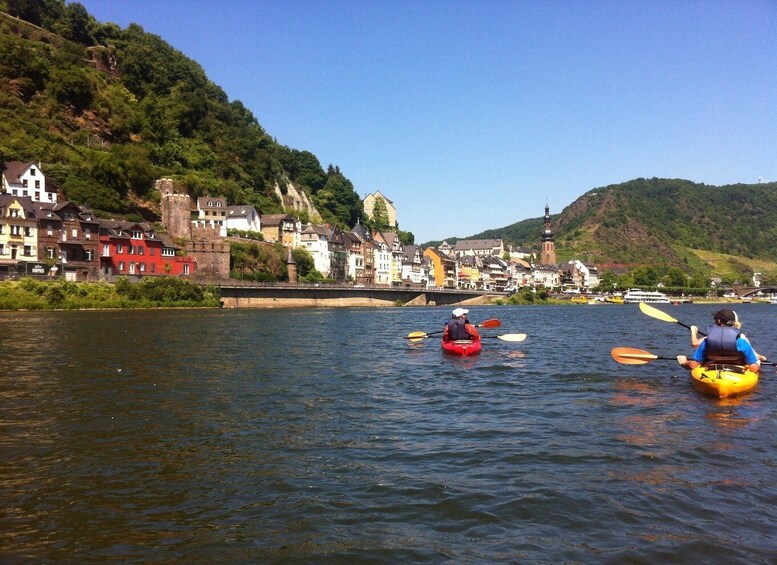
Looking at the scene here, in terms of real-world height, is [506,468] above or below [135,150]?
below

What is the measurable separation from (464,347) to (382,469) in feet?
50.2

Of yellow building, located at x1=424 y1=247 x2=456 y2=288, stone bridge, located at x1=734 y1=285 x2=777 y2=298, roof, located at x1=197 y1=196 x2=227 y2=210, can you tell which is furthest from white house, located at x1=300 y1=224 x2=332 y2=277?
stone bridge, located at x1=734 y1=285 x2=777 y2=298

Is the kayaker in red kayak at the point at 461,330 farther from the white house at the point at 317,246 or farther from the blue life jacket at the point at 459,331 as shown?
the white house at the point at 317,246

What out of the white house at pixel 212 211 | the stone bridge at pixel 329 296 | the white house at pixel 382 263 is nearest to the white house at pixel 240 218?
the white house at pixel 212 211

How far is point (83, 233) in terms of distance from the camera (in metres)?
65.1

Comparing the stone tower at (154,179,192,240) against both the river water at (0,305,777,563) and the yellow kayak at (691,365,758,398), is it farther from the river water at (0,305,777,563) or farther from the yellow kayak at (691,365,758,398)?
the yellow kayak at (691,365,758,398)

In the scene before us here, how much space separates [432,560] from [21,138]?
85.3 metres

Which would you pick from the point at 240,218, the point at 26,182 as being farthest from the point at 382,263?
the point at 26,182

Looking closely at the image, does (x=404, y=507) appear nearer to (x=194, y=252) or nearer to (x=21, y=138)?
(x=194, y=252)

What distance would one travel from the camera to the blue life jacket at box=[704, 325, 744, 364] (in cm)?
1480

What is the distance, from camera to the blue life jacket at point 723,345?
14.8m

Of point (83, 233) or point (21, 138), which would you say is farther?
point (21, 138)

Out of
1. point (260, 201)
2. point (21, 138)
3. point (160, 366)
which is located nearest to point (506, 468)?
point (160, 366)

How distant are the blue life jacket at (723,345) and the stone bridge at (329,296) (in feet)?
202
